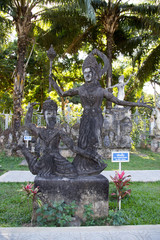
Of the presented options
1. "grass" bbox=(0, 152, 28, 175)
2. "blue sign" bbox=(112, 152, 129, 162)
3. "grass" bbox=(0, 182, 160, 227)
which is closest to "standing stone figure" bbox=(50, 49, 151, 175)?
"blue sign" bbox=(112, 152, 129, 162)

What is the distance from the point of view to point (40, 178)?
338 cm

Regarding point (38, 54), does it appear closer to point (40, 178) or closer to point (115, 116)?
point (115, 116)

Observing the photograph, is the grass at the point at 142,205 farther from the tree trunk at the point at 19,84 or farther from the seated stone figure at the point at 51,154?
the tree trunk at the point at 19,84

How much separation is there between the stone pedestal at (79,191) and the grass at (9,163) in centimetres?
467

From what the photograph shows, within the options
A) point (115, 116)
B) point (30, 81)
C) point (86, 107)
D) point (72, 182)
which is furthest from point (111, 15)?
point (72, 182)

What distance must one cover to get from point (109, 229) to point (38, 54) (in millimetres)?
15661

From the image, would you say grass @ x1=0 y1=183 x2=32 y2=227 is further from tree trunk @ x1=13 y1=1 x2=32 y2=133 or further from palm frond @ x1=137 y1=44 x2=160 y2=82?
palm frond @ x1=137 y1=44 x2=160 y2=82

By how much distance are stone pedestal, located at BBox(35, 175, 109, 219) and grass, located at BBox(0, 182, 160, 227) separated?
16.5 inches

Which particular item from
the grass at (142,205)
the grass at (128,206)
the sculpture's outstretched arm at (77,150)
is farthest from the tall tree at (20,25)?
the sculpture's outstretched arm at (77,150)

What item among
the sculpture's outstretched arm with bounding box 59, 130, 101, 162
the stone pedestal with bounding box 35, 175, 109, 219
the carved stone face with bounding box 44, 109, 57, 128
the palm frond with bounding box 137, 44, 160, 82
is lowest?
the stone pedestal with bounding box 35, 175, 109, 219

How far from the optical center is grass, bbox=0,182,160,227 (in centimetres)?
347

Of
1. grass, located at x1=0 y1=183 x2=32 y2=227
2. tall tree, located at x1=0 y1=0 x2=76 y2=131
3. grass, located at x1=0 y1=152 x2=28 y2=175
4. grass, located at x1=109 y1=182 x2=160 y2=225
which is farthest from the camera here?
tall tree, located at x1=0 y1=0 x2=76 y2=131

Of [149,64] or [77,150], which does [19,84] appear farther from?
[77,150]

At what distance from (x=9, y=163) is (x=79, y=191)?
6440 mm
